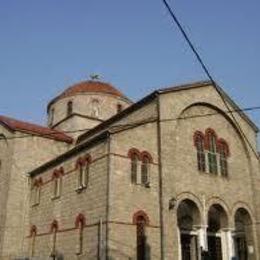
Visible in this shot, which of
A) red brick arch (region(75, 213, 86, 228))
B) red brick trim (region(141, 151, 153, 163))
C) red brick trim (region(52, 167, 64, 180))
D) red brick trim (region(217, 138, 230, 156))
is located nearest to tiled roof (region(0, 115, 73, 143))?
red brick trim (region(52, 167, 64, 180))

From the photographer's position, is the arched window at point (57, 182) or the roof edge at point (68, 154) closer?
the roof edge at point (68, 154)

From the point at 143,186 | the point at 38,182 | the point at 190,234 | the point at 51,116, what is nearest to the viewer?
the point at 143,186

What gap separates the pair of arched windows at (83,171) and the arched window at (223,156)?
29.5 feet

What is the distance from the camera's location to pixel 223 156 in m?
28.7

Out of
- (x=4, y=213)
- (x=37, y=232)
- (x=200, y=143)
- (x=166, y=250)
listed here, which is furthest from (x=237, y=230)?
(x=4, y=213)

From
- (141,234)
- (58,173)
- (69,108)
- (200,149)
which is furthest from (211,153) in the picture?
(69,108)

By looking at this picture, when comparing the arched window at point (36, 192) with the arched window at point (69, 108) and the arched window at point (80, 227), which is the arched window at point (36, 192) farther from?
the arched window at point (69, 108)

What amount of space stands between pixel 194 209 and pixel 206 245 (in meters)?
2.16

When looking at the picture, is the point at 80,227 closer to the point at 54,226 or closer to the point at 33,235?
the point at 54,226

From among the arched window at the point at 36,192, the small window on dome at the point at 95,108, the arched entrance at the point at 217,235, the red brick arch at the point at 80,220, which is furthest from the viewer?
the small window on dome at the point at 95,108

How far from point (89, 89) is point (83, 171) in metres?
16.5

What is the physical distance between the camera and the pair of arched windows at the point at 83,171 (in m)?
24.7

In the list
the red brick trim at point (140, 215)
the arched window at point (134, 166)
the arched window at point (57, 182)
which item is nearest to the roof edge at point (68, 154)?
the arched window at point (57, 182)

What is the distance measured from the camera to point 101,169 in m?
23.4
